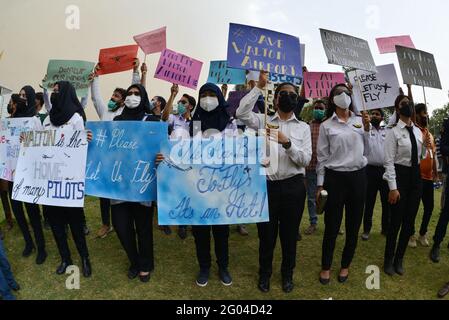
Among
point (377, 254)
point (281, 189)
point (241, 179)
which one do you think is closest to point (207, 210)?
point (241, 179)

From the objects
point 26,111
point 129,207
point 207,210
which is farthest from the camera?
point 26,111

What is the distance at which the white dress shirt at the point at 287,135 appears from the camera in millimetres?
3527

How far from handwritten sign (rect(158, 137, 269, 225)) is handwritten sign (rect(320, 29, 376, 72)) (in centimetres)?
164

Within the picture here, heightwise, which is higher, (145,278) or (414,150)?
(414,150)

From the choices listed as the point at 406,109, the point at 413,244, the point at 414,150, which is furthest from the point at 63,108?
the point at 413,244

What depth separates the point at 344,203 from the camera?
13.0 ft

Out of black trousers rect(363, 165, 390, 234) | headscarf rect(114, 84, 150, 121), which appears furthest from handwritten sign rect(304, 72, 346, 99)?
headscarf rect(114, 84, 150, 121)

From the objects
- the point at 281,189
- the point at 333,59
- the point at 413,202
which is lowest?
the point at 413,202

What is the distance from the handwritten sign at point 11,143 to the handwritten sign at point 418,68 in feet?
16.5

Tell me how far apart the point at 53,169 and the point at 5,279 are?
1.26m

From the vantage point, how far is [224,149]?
137 inches

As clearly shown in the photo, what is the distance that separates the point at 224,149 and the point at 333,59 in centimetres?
Result: 187

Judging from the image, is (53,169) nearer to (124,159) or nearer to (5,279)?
(124,159)
